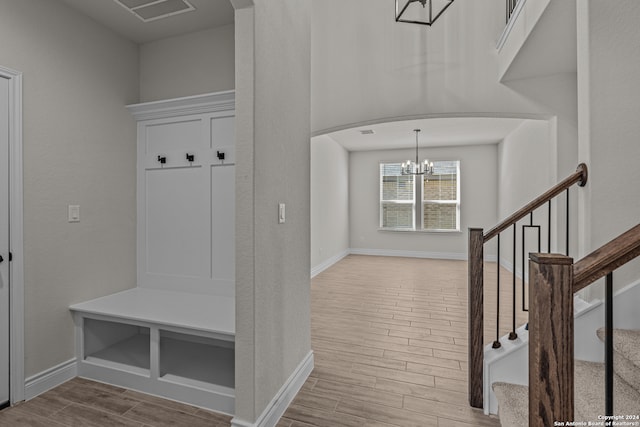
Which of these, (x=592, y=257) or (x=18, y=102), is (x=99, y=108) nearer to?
(x=18, y=102)

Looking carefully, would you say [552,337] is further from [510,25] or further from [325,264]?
[325,264]

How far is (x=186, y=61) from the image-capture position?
2764 mm

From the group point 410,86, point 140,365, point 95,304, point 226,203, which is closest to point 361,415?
point 140,365

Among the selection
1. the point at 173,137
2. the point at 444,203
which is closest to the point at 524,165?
the point at 444,203

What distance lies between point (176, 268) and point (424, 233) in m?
6.51

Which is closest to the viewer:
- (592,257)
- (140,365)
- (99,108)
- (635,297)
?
(592,257)

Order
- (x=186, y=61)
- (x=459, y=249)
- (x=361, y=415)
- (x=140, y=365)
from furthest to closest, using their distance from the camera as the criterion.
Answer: (x=459, y=249) < (x=186, y=61) < (x=140, y=365) < (x=361, y=415)

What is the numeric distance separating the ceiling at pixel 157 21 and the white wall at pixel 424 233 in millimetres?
6184

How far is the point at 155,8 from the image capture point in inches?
93.5

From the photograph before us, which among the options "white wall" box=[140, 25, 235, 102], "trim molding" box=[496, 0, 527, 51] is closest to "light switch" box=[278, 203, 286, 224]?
"white wall" box=[140, 25, 235, 102]

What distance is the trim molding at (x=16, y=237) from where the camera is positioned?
2.00 meters

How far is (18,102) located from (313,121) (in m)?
2.82

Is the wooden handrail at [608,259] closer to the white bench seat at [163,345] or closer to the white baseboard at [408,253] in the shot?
the white bench seat at [163,345]

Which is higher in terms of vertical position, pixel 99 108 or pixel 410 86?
pixel 410 86
